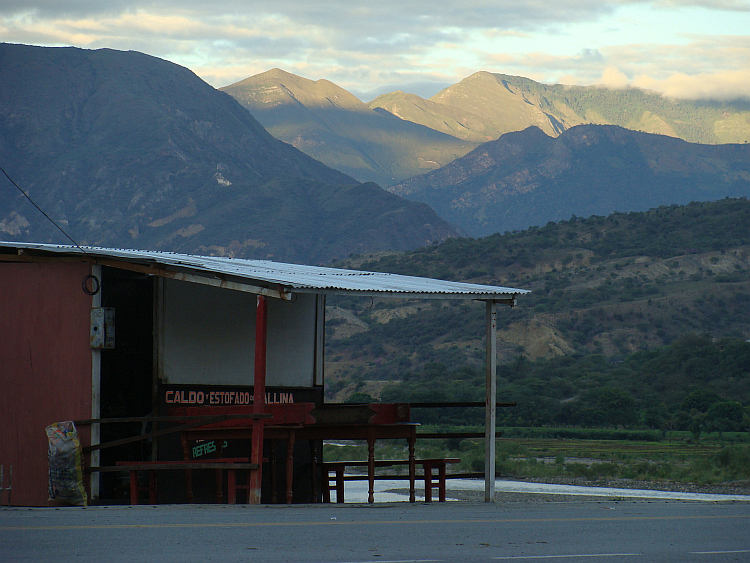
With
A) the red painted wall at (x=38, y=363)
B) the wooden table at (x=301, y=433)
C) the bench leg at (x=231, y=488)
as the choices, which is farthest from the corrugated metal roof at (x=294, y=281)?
the bench leg at (x=231, y=488)

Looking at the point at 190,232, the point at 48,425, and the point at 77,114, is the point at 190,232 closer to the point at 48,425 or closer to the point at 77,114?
the point at 77,114

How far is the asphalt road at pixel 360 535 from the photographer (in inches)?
257

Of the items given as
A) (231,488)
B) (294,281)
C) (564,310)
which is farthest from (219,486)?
(564,310)

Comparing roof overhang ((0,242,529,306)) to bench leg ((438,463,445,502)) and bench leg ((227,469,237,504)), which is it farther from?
bench leg ((438,463,445,502))

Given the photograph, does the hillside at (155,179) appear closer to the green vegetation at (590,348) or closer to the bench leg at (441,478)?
the green vegetation at (590,348)

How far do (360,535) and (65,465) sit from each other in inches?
168

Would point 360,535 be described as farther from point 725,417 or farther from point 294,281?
point 725,417

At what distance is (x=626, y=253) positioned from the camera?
3191 inches

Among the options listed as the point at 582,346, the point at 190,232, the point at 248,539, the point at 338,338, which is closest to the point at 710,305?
the point at 582,346

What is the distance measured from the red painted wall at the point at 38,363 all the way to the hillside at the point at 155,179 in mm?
Result: 114260

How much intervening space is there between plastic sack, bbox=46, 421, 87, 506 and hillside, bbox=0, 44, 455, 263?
115 metres

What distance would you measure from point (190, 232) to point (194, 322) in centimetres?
12602

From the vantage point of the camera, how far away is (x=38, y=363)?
35.7 feet

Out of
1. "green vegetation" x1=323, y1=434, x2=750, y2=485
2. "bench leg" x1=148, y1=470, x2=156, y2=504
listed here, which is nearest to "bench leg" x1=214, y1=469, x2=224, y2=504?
"bench leg" x1=148, y1=470, x2=156, y2=504
